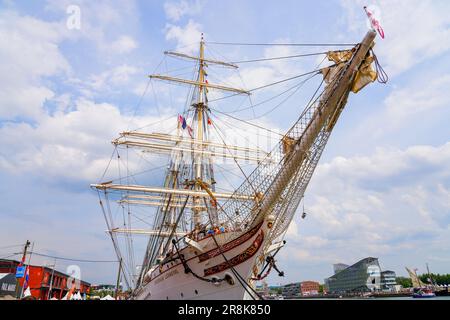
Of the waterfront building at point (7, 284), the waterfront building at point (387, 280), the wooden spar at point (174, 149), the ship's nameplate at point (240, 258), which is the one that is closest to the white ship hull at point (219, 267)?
the ship's nameplate at point (240, 258)

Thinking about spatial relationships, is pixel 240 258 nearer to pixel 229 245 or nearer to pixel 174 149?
pixel 229 245

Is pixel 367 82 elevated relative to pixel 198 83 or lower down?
lower down

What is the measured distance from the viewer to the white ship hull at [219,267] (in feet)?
38.5

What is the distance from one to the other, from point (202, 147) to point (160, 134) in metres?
4.88

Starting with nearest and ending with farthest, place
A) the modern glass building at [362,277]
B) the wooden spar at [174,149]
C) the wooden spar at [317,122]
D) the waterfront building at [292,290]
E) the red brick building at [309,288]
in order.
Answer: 1. the wooden spar at [317,122]
2. the wooden spar at [174,149]
3. the modern glass building at [362,277]
4. the red brick building at [309,288]
5. the waterfront building at [292,290]

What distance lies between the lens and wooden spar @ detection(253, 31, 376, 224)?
8666mm

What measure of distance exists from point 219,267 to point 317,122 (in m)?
6.97

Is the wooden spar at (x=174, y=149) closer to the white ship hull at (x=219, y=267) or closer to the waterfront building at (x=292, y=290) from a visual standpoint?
the white ship hull at (x=219, y=267)

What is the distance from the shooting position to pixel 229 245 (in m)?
12.4

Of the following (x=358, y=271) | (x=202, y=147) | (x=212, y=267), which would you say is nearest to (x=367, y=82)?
(x=212, y=267)

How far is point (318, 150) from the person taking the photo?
10414 millimetres

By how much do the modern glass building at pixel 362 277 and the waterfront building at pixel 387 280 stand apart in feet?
6.58

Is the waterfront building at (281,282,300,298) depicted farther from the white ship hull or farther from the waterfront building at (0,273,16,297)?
the white ship hull
